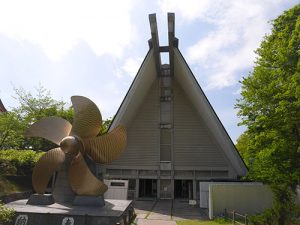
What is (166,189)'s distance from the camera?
22.2m

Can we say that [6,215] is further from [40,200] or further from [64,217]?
[40,200]

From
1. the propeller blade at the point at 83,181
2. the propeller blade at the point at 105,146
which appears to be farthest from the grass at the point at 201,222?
the propeller blade at the point at 105,146

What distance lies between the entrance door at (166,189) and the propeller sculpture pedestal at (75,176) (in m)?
11.2

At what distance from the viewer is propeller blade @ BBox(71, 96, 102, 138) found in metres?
11.4

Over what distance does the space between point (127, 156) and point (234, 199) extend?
993 cm

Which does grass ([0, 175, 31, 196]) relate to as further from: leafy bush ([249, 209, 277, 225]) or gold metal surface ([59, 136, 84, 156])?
leafy bush ([249, 209, 277, 225])

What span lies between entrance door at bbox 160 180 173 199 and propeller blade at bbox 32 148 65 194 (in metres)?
12.6

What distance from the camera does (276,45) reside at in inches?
546

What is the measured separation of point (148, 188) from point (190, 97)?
807 cm

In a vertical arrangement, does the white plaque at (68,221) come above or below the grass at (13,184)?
below

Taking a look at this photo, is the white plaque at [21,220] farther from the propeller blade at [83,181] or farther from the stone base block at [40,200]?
the propeller blade at [83,181]

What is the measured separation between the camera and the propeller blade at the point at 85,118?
11430 mm

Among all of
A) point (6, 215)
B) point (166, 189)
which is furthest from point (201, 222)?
point (166, 189)

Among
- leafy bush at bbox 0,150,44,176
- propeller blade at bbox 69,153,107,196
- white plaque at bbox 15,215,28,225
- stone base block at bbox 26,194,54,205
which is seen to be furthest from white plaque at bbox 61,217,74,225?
leafy bush at bbox 0,150,44,176
